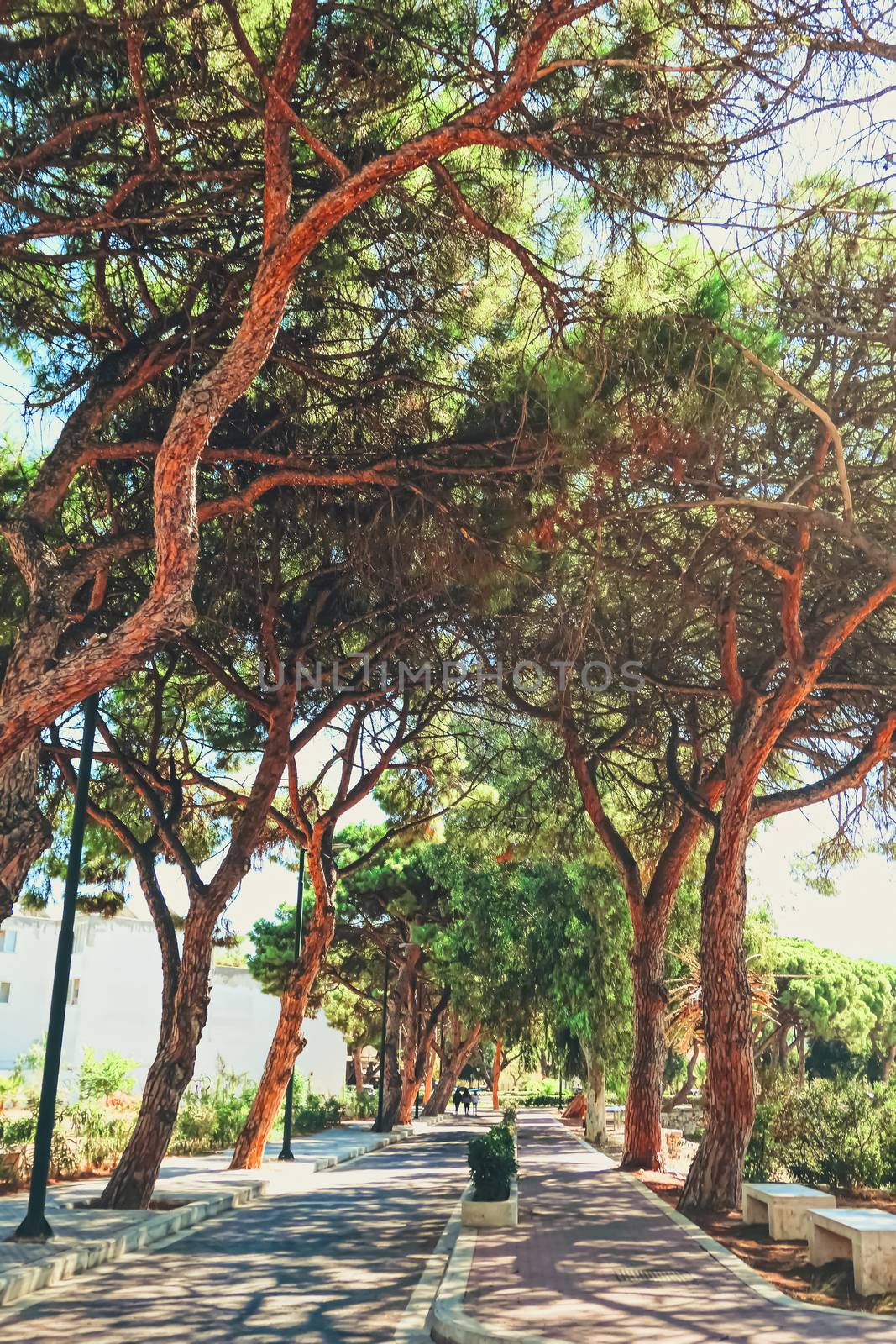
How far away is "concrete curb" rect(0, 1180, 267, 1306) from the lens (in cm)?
801

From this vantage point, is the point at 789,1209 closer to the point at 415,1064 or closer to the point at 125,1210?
the point at 125,1210

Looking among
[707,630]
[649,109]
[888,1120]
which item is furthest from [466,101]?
[888,1120]

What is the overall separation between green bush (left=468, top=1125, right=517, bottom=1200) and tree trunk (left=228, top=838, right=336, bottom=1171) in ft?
19.5

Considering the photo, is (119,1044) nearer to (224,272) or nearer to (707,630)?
(707,630)

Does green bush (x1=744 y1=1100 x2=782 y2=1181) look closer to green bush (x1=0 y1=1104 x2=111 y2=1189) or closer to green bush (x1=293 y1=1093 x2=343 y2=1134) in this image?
green bush (x1=0 y1=1104 x2=111 y2=1189)

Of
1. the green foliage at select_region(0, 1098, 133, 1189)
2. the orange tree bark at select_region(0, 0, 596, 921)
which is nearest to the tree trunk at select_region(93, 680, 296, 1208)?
the green foliage at select_region(0, 1098, 133, 1189)

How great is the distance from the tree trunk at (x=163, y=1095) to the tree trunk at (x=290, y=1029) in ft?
13.8

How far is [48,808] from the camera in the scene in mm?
15344

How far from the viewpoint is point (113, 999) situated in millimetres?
43594

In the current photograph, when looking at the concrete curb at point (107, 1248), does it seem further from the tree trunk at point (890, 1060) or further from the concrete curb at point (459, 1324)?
the tree trunk at point (890, 1060)

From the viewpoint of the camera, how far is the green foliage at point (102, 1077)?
23.0 metres

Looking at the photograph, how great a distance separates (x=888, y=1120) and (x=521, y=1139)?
56.5ft

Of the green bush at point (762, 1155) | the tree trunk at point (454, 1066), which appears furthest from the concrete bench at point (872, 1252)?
the tree trunk at point (454, 1066)

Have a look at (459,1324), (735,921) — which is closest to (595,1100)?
(735,921)
